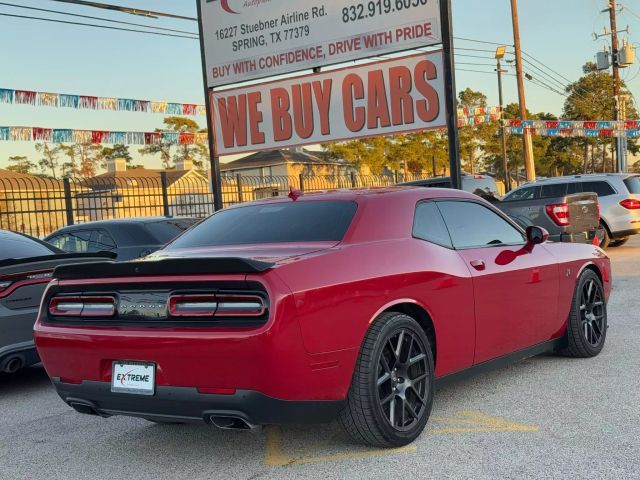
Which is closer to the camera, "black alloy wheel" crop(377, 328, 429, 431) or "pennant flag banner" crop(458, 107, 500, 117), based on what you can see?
"black alloy wheel" crop(377, 328, 429, 431)

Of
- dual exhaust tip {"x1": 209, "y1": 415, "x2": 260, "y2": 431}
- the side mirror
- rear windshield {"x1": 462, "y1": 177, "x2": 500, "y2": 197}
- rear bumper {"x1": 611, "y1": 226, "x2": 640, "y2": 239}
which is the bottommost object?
dual exhaust tip {"x1": 209, "y1": 415, "x2": 260, "y2": 431}

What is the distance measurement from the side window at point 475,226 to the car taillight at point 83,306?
2.24 metres

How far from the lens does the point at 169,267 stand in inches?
156

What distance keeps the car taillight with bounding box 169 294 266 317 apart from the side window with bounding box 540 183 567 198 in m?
14.5

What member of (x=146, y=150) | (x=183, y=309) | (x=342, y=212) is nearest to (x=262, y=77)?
(x=342, y=212)

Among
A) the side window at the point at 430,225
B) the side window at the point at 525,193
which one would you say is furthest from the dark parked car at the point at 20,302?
the side window at the point at 525,193

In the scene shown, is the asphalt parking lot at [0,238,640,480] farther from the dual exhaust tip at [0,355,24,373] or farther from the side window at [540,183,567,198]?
the side window at [540,183,567,198]

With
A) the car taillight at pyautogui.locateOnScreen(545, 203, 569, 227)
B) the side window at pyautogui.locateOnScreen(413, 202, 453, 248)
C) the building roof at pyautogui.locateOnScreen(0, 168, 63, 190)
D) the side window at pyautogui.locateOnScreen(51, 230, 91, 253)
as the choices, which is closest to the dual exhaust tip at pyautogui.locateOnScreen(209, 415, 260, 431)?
the side window at pyautogui.locateOnScreen(413, 202, 453, 248)

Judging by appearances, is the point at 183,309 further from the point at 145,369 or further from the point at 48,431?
the point at 48,431

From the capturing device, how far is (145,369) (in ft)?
13.1

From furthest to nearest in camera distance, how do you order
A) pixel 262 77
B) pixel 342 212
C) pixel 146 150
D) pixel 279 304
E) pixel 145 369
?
pixel 146 150 < pixel 262 77 < pixel 342 212 < pixel 145 369 < pixel 279 304

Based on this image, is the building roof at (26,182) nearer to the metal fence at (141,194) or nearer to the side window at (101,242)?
the metal fence at (141,194)

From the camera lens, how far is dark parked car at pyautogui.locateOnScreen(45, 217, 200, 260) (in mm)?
9570

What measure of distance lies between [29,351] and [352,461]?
336cm
